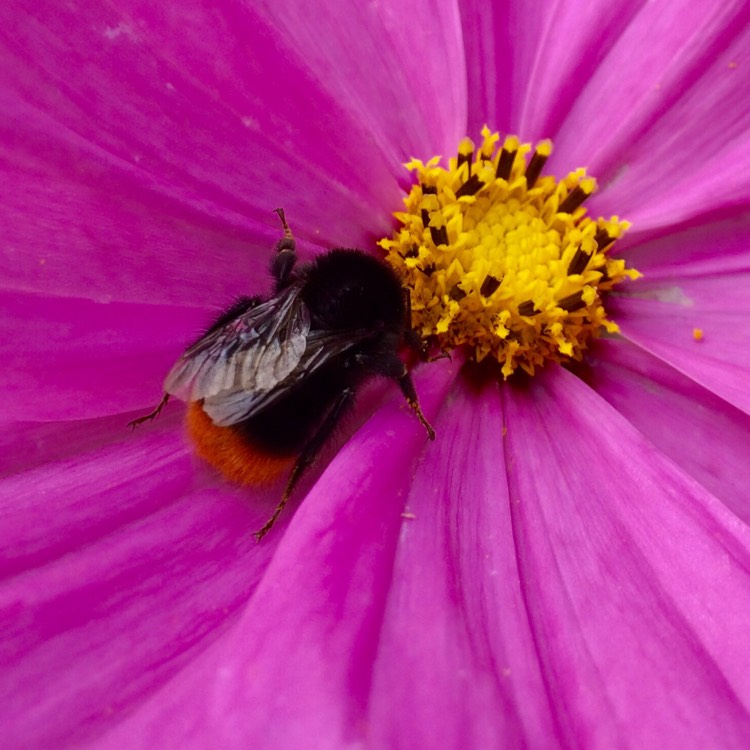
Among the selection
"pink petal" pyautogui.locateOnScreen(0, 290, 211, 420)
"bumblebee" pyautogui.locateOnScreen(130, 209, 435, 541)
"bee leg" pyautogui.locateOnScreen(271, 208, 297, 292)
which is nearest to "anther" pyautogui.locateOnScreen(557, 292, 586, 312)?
"bumblebee" pyautogui.locateOnScreen(130, 209, 435, 541)

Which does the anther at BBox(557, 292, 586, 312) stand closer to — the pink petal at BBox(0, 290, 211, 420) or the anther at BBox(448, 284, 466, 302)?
the anther at BBox(448, 284, 466, 302)

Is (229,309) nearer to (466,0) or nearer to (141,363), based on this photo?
(141,363)

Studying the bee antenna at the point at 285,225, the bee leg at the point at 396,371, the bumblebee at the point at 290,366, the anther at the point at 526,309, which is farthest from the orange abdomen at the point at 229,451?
the anther at the point at 526,309

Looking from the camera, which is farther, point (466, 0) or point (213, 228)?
point (466, 0)

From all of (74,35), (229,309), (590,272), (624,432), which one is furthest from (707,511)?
(74,35)

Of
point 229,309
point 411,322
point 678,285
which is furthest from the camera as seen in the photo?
point 678,285
